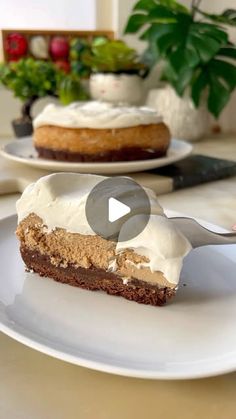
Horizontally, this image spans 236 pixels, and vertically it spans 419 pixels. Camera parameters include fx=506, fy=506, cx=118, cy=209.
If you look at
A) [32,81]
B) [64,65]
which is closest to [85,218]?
[32,81]

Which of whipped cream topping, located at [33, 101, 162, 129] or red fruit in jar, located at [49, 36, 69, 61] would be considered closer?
whipped cream topping, located at [33, 101, 162, 129]

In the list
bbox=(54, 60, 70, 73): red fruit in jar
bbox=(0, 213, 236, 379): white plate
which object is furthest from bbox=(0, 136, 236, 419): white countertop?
bbox=(54, 60, 70, 73): red fruit in jar

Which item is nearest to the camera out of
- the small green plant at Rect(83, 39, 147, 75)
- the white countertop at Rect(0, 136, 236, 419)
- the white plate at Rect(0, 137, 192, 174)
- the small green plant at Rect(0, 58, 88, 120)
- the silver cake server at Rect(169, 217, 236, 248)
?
the white countertop at Rect(0, 136, 236, 419)

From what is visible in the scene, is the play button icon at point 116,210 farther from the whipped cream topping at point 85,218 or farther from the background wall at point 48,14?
the background wall at point 48,14

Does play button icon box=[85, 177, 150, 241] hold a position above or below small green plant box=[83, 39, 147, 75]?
above

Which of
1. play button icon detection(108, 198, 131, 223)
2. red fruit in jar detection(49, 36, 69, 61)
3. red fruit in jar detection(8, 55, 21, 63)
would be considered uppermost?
play button icon detection(108, 198, 131, 223)

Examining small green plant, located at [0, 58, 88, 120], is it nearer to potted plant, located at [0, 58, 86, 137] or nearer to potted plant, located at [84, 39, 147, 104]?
potted plant, located at [0, 58, 86, 137]

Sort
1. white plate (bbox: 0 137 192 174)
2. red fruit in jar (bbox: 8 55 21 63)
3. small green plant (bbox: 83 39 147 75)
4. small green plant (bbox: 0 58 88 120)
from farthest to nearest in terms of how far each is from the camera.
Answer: red fruit in jar (bbox: 8 55 21 63)
small green plant (bbox: 83 39 147 75)
small green plant (bbox: 0 58 88 120)
white plate (bbox: 0 137 192 174)
